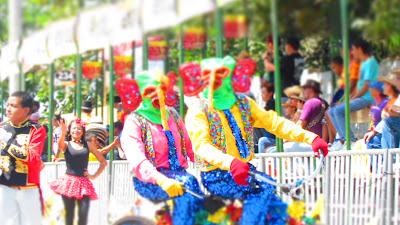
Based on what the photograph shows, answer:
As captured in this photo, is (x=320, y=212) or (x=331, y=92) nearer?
(x=320, y=212)

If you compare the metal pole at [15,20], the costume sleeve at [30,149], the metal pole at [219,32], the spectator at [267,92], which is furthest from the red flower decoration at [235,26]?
the metal pole at [15,20]

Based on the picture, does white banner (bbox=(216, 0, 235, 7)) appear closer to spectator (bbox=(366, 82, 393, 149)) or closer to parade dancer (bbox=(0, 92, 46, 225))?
spectator (bbox=(366, 82, 393, 149))

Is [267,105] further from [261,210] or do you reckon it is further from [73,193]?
[261,210]

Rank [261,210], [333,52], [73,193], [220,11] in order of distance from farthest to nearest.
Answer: [333,52] < [73,193] < [220,11] < [261,210]

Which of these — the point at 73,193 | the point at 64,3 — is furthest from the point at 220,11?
the point at 73,193

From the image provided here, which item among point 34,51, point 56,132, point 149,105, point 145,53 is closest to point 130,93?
point 149,105

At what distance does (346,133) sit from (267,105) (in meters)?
1.08

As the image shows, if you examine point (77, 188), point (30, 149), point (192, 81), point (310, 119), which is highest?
point (192, 81)

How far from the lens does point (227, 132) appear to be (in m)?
6.66

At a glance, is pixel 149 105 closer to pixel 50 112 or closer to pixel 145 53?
pixel 145 53

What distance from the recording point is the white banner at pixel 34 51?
881 cm

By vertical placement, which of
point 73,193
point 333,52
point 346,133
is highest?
point 333,52

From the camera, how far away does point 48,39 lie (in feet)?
→ 28.9

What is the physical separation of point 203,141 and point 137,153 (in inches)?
19.5
